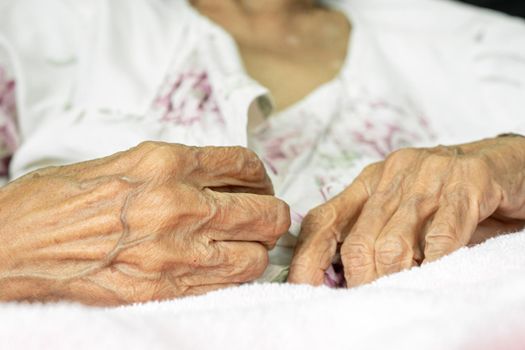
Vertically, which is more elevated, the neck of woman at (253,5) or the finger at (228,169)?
the finger at (228,169)

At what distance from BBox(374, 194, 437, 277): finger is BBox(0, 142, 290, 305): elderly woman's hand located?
0.33 ft

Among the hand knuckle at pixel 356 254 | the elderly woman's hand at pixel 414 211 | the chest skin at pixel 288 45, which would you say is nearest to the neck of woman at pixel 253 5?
the chest skin at pixel 288 45

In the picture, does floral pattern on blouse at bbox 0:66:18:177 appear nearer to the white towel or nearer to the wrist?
the wrist

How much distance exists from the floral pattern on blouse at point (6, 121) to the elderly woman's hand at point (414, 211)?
0.47 metres

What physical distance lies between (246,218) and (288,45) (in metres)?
0.65

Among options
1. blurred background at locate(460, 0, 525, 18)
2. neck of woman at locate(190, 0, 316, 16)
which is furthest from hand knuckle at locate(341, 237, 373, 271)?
blurred background at locate(460, 0, 525, 18)

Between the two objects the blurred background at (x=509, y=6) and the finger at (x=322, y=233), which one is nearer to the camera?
the finger at (x=322, y=233)

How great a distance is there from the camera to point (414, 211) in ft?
2.19

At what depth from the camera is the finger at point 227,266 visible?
621 mm

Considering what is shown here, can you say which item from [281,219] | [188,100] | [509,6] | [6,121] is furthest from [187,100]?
[509,6]

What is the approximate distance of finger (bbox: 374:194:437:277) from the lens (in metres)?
0.64

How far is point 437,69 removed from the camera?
124 cm

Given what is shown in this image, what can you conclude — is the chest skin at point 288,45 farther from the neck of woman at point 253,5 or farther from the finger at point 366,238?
the finger at point 366,238

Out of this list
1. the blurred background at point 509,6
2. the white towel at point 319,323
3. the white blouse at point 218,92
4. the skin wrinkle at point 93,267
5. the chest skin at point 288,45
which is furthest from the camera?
the blurred background at point 509,6
